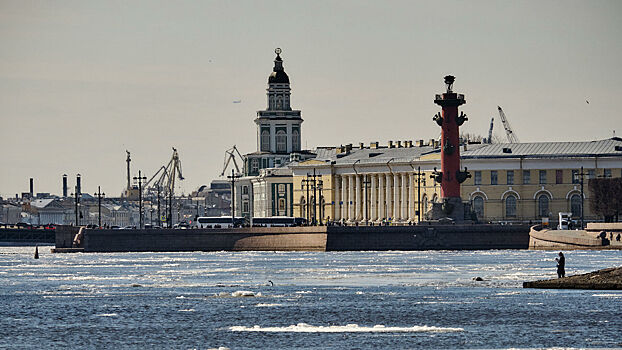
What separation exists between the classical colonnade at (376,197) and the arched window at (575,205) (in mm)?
16404

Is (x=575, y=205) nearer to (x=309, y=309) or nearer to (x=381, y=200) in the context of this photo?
(x=381, y=200)

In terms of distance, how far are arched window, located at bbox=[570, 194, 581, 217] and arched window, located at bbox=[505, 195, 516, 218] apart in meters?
5.36

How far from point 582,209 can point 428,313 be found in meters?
90.8

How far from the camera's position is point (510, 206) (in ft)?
533

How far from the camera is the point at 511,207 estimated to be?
533 ft

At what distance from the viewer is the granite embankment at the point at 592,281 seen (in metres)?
70.6

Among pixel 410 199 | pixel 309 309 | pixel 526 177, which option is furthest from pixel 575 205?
pixel 309 309

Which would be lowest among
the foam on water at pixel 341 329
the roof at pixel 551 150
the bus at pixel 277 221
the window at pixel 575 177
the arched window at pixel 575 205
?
the foam on water at pixel 341 329

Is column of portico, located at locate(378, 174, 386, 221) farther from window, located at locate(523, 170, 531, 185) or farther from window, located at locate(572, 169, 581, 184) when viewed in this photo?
window, located at locate(572, 169, 581, 184)

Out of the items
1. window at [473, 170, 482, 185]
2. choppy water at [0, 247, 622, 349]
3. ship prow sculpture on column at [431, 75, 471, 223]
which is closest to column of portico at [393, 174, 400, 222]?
window at [473, 170, 482, 185]

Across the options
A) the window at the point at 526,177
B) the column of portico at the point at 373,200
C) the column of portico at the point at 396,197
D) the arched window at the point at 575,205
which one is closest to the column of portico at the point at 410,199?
the column of portico at the point at 396,197

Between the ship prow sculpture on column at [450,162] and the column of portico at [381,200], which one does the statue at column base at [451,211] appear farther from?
the column of portico at [381,200]

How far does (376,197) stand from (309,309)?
117048 millimetres

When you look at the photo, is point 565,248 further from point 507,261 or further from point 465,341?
point 465,341
